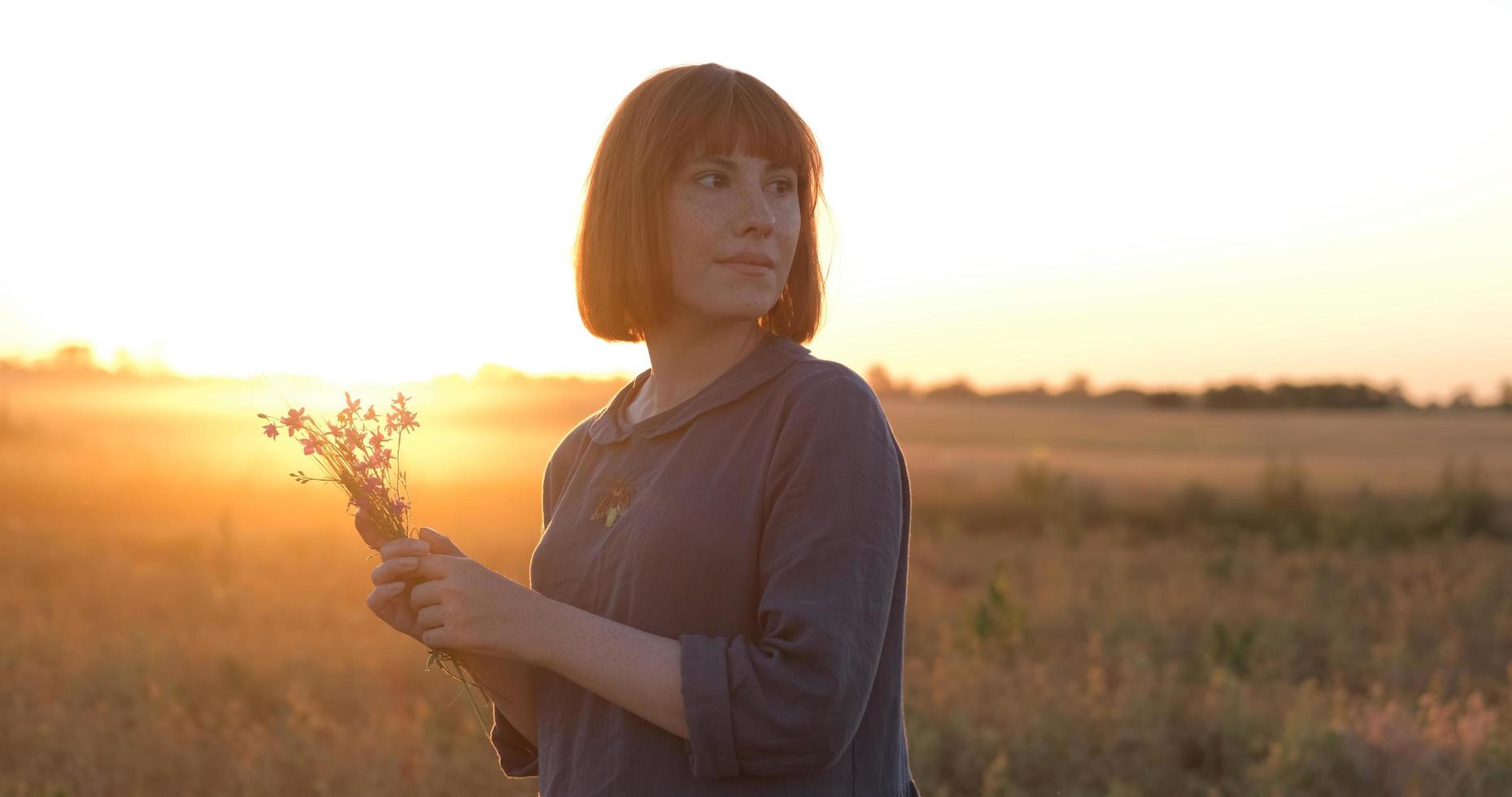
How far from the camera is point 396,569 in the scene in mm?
1443

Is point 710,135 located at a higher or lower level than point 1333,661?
higher

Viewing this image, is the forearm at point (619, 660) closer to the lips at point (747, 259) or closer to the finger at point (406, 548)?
the finger at point (406, 548)

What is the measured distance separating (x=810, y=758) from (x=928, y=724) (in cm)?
428

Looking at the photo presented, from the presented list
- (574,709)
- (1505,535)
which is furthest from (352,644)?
(1505,535)

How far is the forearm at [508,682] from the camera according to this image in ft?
5.43

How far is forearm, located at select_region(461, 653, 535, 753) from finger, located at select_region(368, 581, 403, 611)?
0.21 m

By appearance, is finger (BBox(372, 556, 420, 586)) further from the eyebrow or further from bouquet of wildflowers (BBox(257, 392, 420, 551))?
the eyebrow

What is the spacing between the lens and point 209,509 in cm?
1564

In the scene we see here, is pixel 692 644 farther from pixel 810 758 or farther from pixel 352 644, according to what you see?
pixel 352 644

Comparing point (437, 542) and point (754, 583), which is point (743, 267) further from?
point (437, 542)

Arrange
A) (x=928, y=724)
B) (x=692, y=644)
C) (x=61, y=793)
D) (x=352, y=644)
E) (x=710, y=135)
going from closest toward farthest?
(x=692, y=644), (x=710, y=135), (x=61, y=793), (x=928, y=724), (x=352, y=644)

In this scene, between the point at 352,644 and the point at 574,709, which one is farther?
the point at 352,644

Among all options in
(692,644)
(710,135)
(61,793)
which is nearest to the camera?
(692,644)

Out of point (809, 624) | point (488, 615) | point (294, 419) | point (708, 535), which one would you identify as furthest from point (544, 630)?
point (294, 419)
